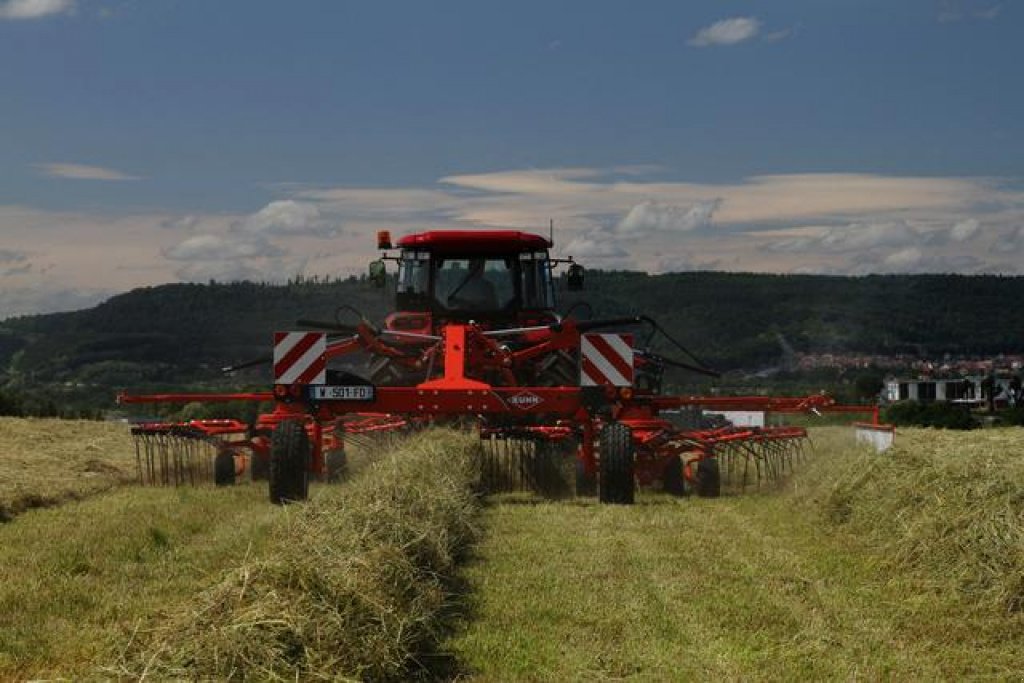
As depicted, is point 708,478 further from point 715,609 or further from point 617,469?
point 715,609

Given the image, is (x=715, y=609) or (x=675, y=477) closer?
(x=715, y=609)

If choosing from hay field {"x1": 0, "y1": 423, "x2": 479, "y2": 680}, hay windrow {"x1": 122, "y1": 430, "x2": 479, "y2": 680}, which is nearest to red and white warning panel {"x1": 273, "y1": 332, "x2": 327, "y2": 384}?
hay field {"x1": 0, "y1": 423, "x2": 479, "y2": 680}

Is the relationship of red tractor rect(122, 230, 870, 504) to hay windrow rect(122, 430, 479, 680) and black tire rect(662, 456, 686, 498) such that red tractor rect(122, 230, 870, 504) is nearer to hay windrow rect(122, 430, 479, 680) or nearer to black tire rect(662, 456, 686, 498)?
black tire rect(662, 456, 686, 498)

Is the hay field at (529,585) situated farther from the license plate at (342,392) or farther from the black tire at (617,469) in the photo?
the license plate at (342,392)

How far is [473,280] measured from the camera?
16766 mm

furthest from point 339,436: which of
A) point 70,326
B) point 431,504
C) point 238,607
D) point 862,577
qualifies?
point 70,326

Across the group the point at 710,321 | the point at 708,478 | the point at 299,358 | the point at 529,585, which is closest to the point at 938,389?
the point at 710,321

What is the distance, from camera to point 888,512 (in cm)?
955

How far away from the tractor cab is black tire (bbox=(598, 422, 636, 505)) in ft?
13.9

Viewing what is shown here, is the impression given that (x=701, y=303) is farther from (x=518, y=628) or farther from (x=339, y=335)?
(x=518, y=628)

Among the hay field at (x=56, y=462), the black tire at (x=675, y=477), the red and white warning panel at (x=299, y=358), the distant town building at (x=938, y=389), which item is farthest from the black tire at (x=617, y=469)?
the distant town building at (x=938, y=389)

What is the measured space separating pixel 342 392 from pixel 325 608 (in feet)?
24.5

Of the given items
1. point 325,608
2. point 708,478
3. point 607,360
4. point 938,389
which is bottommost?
point 938,389

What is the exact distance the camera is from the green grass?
6012mm
